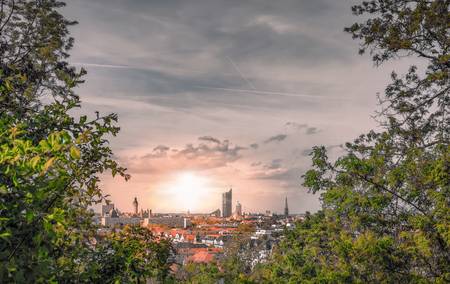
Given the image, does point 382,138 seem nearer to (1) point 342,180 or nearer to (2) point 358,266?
(1) point 342,180

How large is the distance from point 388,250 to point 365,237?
Result: 59 centimetres

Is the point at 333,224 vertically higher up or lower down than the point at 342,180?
lower down

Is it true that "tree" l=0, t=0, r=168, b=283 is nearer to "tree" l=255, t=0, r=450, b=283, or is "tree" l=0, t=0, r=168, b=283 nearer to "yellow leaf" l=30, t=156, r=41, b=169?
"yellow leaf" l=30, t=156, r=41, b=169

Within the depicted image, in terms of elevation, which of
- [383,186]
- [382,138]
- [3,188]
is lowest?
[3,188]

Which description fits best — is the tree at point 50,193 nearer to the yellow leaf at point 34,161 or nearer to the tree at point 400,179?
the yellow leaf at point 34,161

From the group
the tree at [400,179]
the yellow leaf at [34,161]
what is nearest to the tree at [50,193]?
the yellow leaf at [34,161]

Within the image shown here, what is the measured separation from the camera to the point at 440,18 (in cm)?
960

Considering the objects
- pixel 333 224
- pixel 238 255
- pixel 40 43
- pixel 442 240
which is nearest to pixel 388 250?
pixel 442 240

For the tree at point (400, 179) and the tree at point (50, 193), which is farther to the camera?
the tree at point (400, 179)

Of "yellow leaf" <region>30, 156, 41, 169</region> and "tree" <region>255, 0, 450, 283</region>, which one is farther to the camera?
"tree" <region>255, 0, 450, 283</region>

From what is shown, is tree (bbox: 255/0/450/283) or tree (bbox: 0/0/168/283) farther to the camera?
tree (bbox: 255/0/450/283)

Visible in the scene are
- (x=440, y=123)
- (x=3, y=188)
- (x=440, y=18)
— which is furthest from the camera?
(x=440, y=123)

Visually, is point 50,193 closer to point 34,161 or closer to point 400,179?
point 34,161

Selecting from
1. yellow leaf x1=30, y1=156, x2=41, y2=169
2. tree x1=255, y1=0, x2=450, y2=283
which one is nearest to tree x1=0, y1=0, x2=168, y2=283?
yellow leaf x1=30, y1=156, x2=41, y2=169
